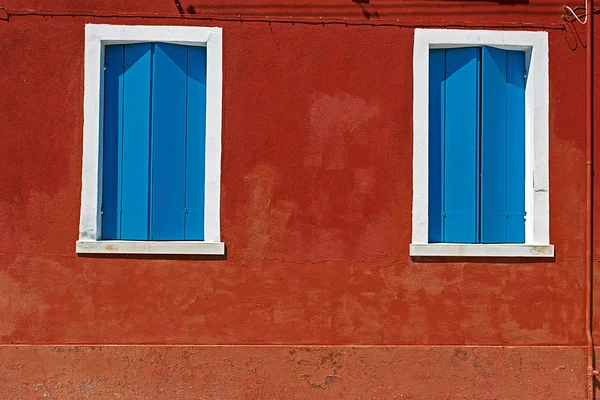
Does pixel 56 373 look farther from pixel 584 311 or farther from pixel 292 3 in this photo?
pixel 584 311

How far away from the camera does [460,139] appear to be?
7.66m

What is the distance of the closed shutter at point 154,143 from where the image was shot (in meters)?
7.50

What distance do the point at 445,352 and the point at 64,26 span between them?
457cm

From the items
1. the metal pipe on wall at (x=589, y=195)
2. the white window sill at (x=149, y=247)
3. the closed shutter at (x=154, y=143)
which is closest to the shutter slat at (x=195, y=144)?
the closed shutter at (x=154, y=143)

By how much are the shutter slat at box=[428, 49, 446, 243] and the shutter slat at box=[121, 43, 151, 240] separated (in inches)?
104

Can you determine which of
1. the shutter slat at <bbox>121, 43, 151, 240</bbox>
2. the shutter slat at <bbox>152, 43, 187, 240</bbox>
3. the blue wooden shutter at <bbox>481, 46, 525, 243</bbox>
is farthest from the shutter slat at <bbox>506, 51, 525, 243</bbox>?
the shutter slat at <bbox>121, 43, 151, 240</bbox>

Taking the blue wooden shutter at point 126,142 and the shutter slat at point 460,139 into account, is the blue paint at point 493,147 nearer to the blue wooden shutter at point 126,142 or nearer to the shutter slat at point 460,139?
the shutter slat at point 460,139

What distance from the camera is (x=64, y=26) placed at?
7.45 meters

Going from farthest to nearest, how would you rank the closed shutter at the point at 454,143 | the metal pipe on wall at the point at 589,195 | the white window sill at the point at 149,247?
1. the closed shutter at the point at 454,143
2. the metal pipe on wall at the point at 589,195
3. the white window sill at the point at 149,247

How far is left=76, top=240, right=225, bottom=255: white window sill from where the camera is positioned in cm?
734

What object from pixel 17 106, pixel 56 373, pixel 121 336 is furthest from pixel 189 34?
pixel 56 373

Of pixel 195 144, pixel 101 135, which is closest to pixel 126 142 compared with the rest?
pixel 101 135

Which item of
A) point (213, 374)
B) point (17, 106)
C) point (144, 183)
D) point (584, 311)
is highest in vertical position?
point (17, 106)

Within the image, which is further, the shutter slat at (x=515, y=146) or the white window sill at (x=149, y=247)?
the shutter slat at (x=515, y=146)
